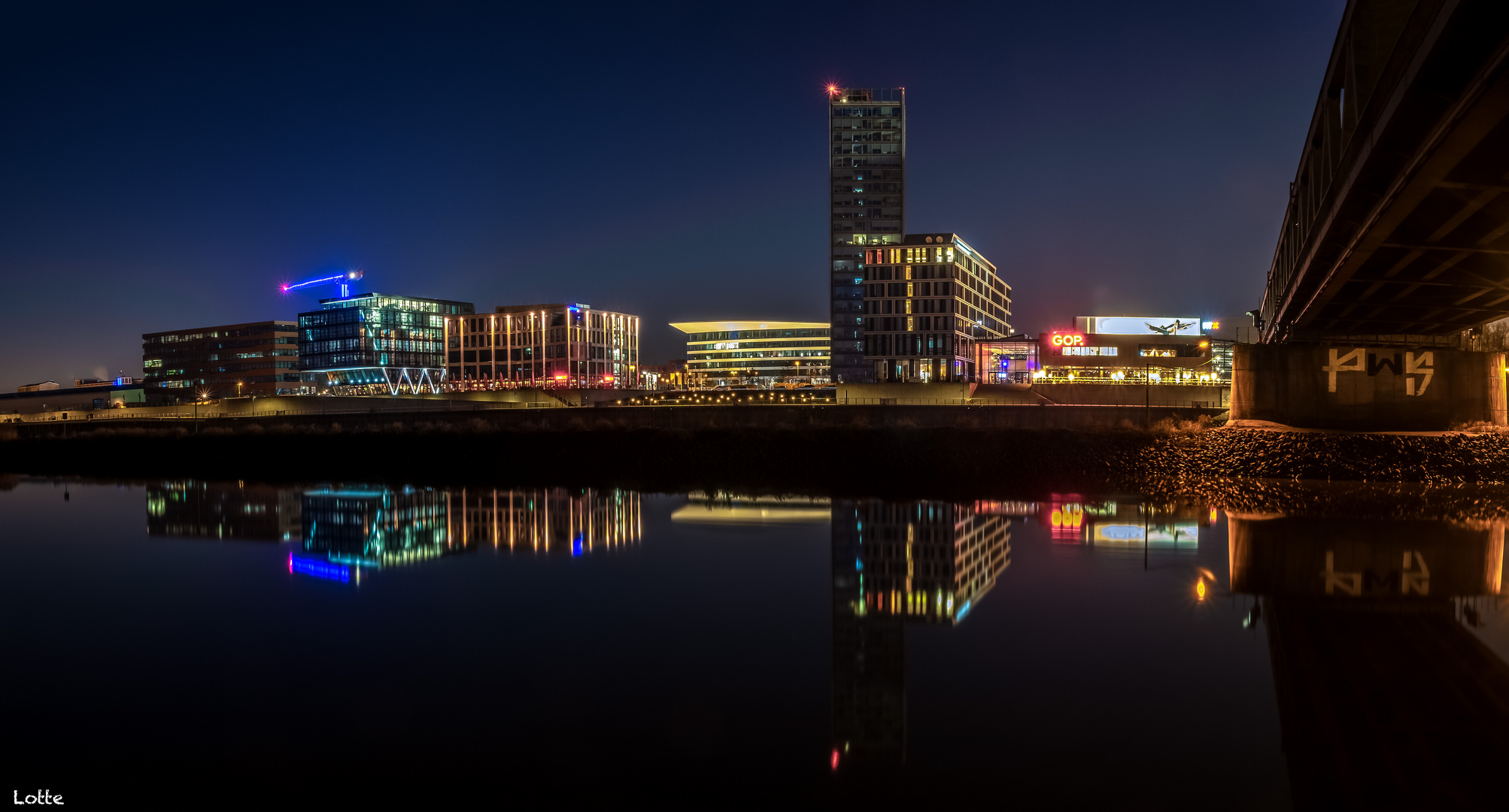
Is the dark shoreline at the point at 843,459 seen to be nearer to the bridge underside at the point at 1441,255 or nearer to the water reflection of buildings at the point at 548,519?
the water reflection of buildings at the point at 548,519

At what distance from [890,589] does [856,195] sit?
5989 inches

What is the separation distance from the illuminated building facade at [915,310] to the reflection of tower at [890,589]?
11325cm

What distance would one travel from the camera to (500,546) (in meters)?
19.2

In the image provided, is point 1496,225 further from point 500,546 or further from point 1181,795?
point 500,546

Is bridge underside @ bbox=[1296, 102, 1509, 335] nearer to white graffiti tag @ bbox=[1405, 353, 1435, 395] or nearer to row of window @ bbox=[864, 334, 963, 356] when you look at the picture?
white graffiti tag @ bbox=[1405, 353, 1435, 395]

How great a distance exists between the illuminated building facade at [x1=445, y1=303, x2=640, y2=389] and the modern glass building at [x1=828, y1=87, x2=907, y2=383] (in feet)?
162

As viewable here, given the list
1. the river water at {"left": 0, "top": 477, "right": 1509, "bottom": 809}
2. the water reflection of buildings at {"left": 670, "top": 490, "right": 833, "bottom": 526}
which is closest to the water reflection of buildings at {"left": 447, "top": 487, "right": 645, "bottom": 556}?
the river water at {"left": 0, "top": 477, "right": 1509, "bottom": 809}

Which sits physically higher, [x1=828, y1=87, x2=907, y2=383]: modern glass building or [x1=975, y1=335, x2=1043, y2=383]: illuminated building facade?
[x1=828, y1=87, x2=907, y2=383]: modern glass building

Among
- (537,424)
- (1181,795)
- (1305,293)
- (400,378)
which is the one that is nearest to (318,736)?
(1181,795)

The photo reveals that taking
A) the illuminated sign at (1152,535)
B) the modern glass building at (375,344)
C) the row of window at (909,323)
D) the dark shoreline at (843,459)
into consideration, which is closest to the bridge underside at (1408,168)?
the dark shoreline at (843,459)

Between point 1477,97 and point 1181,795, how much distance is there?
31.3 feet

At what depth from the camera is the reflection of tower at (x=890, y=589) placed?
8.86 metres

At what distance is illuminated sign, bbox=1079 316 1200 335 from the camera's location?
5482 inches

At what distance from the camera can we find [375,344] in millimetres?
188500
